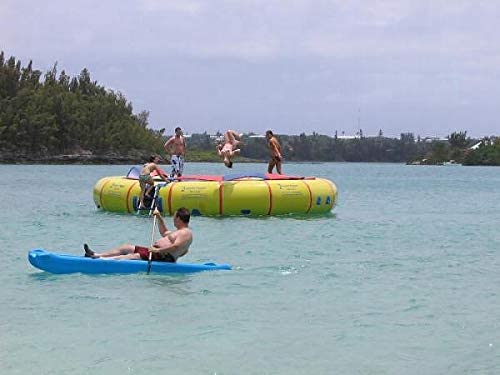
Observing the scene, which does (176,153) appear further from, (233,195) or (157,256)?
(157,256)

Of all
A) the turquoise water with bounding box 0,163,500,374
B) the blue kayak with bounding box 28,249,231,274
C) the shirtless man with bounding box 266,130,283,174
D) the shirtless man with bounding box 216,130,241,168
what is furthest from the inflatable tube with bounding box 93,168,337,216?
the blue kayak with bounding box 28,249,231,274

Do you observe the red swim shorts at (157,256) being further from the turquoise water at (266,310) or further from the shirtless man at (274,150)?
the shirtless man at (274,150)

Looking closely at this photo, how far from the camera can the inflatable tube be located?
18.1 meters

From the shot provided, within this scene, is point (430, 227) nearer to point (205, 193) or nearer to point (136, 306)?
point (205, 193)

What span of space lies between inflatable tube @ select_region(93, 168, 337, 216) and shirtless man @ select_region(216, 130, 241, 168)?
3.83 ft

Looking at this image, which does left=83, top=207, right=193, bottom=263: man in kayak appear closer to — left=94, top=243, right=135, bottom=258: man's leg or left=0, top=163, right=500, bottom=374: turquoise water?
left=94, top=243, right=135, bottom=258: man's leg

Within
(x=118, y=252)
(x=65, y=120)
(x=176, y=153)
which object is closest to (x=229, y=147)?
(x=176, y=153)

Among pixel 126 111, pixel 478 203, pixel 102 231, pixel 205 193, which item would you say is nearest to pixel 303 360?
pixel 102 231

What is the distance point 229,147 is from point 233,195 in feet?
6.61

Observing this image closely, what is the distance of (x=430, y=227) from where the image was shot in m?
19.6

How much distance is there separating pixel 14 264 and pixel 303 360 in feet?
19.4

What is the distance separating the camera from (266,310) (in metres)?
9.32

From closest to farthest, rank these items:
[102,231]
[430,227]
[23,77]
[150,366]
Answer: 1. [150,366]
2. [102,231]
3. [430,227]
4. [23,77]

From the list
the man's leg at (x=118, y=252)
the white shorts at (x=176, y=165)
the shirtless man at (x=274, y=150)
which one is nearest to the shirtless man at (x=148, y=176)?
the white shorts at (x=176, y=165)
